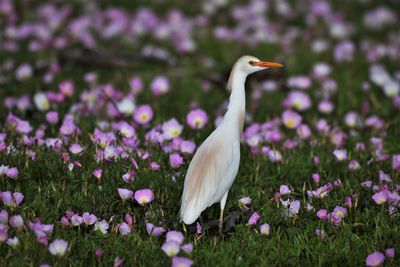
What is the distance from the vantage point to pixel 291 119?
5164mm

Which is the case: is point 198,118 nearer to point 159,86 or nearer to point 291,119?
point 291,119

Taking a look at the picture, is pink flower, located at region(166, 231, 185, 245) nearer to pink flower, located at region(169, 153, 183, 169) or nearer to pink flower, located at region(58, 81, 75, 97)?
pink flower, located at region(169, 153, 183, 169)

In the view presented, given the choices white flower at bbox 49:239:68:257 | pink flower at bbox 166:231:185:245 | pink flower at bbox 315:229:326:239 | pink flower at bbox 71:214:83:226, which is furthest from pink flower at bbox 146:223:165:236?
pink flower at bbox 315:229:326:239

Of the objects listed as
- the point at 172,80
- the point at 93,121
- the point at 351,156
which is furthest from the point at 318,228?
the point at 172,80

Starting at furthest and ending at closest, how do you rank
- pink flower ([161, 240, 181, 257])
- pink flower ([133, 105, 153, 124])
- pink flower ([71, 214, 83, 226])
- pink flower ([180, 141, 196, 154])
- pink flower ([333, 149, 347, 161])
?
pink flower ([133, 105, 153, 124]), pink flower ([333, 149, 347, 161]), pink flower ([180, 141, 196, 154]), pink flower ([71, 214, 83, 226]), pink flower ([161, 240, 181, 257])

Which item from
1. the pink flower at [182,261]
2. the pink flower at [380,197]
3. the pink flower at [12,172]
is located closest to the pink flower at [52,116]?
the pink flower at [12,172]

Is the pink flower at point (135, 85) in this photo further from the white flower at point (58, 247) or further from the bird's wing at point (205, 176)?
the white flower at point (58, 247)

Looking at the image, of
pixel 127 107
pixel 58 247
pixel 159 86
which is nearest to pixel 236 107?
pixel 58 247

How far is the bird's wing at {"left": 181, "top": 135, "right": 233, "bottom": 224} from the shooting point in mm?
3211

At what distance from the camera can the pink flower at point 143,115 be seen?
4.78 metres

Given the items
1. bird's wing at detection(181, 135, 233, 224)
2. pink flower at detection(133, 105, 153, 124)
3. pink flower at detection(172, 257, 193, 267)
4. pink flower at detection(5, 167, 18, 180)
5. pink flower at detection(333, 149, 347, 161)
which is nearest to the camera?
pink flower at detection(172, 257, 193, 267)

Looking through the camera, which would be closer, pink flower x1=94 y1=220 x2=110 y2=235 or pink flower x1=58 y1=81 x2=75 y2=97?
pink flower x1=94 y1=220 x2=110 y2=235

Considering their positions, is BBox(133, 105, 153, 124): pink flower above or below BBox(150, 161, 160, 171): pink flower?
below

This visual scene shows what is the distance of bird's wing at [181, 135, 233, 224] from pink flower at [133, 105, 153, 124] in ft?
4.72
